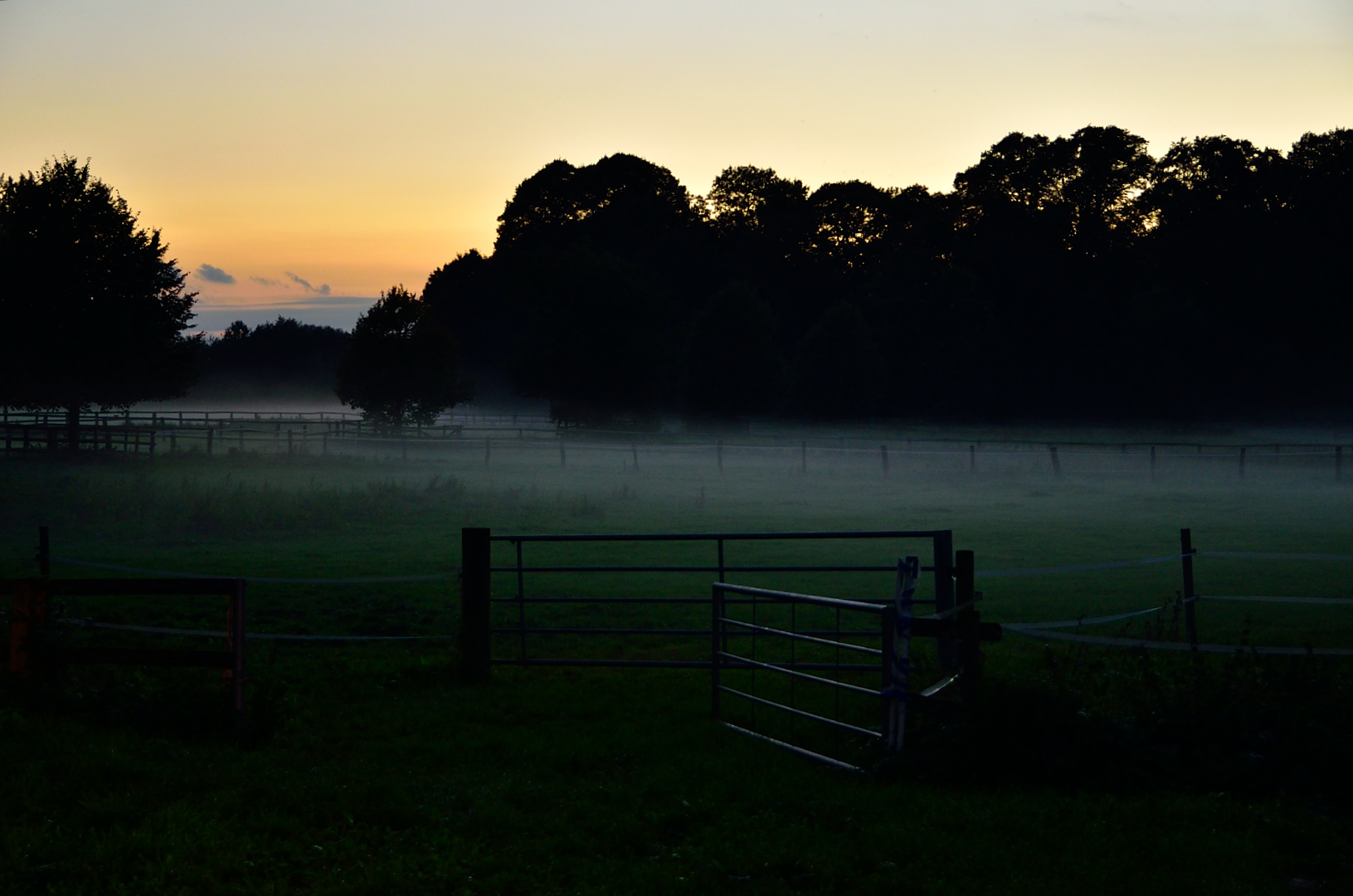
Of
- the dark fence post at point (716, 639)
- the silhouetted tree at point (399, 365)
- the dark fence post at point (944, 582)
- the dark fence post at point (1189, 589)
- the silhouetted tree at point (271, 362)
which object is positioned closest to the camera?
the dark fence post at point (716, 639)

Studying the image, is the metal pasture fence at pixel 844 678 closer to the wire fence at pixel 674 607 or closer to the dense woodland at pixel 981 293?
the wire fence at pixel 674 607

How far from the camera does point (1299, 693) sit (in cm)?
778

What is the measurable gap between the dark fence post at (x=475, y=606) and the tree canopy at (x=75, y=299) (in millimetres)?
37482

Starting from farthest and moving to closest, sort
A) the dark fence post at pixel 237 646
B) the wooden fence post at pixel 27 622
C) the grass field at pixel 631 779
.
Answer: the wooden fence post at pixel 27 622 < the dark fence post at pixel 237 646 < the grass field at pixel 631 779

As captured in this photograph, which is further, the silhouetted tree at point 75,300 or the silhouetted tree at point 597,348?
the silhouetted tree at point 597,348

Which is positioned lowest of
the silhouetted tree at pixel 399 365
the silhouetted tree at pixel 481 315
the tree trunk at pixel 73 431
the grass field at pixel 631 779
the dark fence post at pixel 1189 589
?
the grass field at pixel 631 779

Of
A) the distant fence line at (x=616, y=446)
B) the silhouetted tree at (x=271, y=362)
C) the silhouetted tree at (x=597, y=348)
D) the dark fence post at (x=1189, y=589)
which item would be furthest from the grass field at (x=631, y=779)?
the silhouetted tree at (x=271, y=362)

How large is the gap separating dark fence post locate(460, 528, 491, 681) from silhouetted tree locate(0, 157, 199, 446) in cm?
3600

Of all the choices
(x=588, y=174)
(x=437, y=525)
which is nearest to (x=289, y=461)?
(x=437, y=525)

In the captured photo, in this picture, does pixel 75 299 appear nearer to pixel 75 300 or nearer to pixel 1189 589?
pixel 75 300

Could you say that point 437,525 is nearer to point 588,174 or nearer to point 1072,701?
point 1072,701

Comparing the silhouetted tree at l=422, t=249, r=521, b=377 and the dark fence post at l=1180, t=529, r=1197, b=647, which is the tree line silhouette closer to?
the silhouetted tree at l=422, t=249, r=521, b=377

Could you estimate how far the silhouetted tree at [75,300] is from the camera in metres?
41.6

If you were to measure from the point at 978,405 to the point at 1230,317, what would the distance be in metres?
19.5
